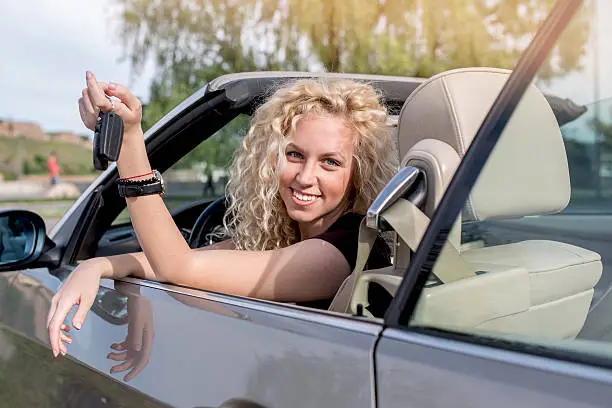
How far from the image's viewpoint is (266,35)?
13.0 metres

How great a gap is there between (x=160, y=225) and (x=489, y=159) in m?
0.93

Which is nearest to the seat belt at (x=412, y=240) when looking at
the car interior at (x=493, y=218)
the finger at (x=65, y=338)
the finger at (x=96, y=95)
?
the car interior at (x=493, y=218)

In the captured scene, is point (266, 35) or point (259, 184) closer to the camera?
point (259, 184)

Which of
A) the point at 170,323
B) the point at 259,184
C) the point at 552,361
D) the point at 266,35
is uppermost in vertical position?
the point at 266,35

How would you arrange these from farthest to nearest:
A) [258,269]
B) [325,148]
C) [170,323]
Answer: [325,148], [258,269], [170,323]

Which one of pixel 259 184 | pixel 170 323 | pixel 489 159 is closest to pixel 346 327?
pixel 489 159

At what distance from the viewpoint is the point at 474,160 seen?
110cm

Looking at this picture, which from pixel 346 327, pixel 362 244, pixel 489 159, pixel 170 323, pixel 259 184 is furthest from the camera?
pixel 259 184

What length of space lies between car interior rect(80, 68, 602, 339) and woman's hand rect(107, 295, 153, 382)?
464mm

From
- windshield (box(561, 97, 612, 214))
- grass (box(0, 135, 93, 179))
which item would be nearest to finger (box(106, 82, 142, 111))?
windshield (box(561, 97, 612, 214))

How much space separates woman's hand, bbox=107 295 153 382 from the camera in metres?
1.66

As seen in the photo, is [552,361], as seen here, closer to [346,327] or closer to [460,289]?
[460,289]

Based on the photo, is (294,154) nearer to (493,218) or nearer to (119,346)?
(119,346)

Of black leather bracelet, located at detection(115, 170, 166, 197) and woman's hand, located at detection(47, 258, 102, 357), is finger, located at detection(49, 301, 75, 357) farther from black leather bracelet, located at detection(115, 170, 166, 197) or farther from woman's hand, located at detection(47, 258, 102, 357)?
black leather bracelet, located at detection(115, 170, 166, 197)
